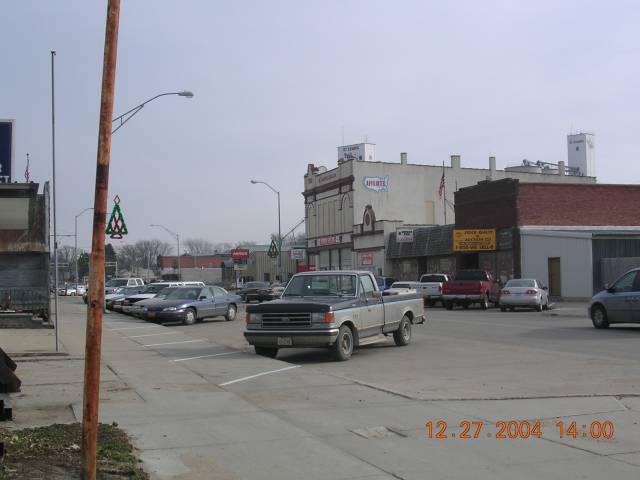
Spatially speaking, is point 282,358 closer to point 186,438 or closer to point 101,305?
point 186,438

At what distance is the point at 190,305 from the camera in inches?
1070

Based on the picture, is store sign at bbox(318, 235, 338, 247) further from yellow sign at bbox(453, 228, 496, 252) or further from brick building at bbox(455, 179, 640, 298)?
yellow sign at bbox(453, 228, 496, 252)

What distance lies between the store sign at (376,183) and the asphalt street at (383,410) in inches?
2019

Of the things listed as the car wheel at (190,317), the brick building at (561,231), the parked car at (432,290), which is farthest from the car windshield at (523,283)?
the car wheel at (190,317)

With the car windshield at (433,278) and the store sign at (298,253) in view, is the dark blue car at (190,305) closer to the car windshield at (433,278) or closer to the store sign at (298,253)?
the car windshield at (433,278)

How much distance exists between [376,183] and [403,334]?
169 ft

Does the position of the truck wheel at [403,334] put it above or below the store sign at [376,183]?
below

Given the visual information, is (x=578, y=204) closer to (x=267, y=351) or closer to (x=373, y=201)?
(x=373, y=201)

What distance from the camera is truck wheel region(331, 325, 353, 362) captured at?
575 inches

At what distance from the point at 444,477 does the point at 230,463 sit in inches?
78.8

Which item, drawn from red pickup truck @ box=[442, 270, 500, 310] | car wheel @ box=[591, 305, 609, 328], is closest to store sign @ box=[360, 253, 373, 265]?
red pickup truck @ box=[442, 270, 500, 310]

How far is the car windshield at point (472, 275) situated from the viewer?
36000mm

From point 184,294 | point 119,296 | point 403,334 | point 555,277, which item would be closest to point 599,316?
point 403,334

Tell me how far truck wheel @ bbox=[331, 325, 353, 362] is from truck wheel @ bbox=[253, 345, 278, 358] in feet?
5.01
